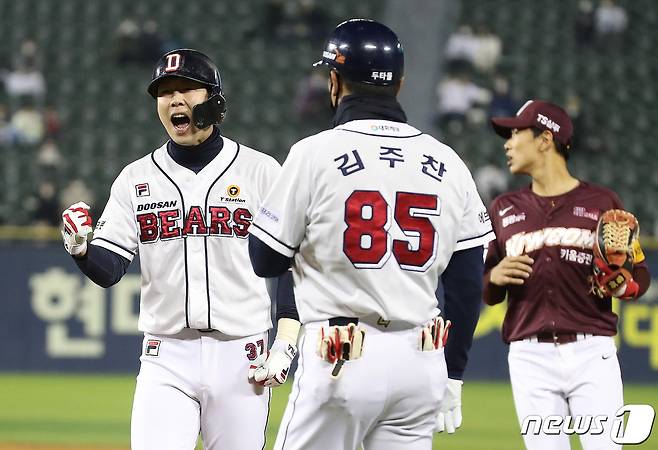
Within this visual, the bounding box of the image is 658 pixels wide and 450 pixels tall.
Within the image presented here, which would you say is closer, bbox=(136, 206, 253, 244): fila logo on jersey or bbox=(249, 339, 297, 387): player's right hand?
bbox=(249, 339, 297, 387): player's right hand

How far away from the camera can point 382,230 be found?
4.04 m

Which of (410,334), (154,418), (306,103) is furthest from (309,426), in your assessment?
(306,103)

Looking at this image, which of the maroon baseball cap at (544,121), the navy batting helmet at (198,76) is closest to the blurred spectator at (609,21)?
the maroon baseball cap at (544,121)

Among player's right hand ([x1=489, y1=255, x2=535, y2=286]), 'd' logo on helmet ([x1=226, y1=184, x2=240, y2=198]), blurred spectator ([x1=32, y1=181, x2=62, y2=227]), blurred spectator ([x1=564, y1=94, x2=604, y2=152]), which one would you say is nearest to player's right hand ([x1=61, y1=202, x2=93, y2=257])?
'd' logo on helmet ([x1=226, y1=184, x2=240, y2=198])

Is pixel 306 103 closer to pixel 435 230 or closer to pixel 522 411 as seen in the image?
pixel 522 411

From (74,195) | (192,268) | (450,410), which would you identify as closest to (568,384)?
(450,410)

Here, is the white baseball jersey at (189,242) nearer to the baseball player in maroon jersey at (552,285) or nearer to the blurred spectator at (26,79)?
the baseball player in maroon jersey at (552,285)

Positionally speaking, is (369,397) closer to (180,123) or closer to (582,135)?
(180,123)

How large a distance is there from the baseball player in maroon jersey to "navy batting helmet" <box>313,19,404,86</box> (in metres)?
2.05

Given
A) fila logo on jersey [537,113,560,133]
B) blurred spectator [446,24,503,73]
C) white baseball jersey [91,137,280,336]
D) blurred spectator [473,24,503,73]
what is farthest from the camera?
blurred spectator [473,24,503,73]

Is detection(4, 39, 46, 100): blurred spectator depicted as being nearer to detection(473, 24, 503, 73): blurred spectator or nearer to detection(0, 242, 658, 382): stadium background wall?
detection(0, 242, 658, 382): stadium background wall

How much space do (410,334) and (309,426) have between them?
0.46 metres

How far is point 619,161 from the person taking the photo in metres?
20.4

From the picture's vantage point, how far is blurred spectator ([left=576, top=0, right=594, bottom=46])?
22172mm
